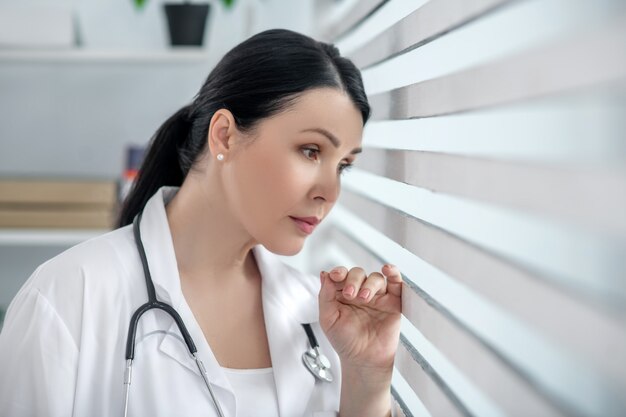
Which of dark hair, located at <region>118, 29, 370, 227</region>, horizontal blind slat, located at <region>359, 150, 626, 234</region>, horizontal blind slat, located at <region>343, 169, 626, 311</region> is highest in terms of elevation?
dark hair, located at <region>118, 29, 370, 227</region>

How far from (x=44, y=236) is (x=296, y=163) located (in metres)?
1.27

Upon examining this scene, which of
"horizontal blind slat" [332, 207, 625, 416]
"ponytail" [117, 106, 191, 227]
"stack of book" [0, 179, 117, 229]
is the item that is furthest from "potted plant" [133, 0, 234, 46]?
"horizontal blind slat" [332, 207, 625, 416]

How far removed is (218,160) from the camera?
1321 mm

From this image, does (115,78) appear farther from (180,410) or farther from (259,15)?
(180,410)

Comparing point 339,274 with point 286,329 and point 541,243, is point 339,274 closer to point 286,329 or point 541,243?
point 286,329

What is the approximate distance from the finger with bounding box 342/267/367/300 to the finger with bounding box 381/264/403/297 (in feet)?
0.11

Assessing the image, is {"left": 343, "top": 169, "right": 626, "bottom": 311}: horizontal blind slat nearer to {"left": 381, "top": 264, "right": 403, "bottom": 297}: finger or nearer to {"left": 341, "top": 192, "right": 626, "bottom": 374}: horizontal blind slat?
{"left": 341, "top": 192, "right": 626, "bottom": 374}: horizontal blind slat

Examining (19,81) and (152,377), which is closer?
(152,377)

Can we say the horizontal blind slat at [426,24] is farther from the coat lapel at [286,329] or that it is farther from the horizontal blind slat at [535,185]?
the coat lapel at [286,329]

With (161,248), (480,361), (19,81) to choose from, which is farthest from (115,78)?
(480,361)

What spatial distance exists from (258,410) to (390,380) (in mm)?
212

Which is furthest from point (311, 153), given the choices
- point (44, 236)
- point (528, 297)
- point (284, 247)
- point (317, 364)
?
point (44, 236)

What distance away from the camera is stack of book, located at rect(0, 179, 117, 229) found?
227 cm

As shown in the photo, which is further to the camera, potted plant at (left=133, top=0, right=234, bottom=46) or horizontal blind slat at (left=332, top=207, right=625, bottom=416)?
potted plant at (left=133, top=0, right=234, bottom=46)
